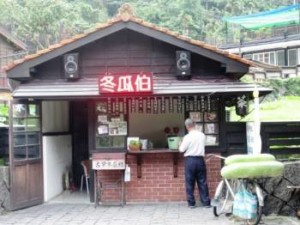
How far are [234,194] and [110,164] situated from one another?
2951mm

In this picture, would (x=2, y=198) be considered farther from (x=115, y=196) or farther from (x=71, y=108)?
(x=71, y=108)

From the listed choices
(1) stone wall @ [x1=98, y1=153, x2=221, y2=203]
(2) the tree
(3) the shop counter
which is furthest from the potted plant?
(2) the tree

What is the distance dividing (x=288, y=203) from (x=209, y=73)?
3488 mm

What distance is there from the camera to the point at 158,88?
1059 centimetres

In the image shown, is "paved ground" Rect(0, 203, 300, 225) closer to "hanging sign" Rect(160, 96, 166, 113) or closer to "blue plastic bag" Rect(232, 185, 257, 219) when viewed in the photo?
"blue plastic bag" Rect(232, 185, 257, 219)

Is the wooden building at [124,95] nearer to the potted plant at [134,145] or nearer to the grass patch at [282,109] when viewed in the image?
the potted plant at [134,145]

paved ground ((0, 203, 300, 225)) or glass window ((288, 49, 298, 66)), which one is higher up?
glass window ((288, 49, 298, 66))

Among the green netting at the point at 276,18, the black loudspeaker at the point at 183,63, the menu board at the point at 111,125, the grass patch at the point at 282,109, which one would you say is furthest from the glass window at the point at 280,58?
the menu board at the point at 111,125

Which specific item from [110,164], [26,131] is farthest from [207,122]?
[26,131]

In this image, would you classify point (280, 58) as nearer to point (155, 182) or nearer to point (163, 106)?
point (163, 106)

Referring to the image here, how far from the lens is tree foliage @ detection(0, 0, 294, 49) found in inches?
1234

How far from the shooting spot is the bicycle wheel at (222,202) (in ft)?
29.7

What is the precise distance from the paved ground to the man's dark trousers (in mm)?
223

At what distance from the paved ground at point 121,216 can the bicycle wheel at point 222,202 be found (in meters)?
0.12
